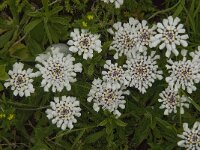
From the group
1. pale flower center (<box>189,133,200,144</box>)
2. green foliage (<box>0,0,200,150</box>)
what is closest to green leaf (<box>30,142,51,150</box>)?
green foliage (<box>0,0,200,150</box>)

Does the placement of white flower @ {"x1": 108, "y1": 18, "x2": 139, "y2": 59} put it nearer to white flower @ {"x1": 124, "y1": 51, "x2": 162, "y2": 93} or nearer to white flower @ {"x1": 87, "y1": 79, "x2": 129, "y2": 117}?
white flower @ {"x1": 124, "y1": 51, "x2": 162, "y2": 93}

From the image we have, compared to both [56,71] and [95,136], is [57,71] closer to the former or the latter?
[56,71]

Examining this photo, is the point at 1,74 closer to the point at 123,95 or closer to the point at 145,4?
the point at 123,95

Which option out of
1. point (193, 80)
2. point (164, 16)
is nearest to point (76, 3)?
point (164, 16)

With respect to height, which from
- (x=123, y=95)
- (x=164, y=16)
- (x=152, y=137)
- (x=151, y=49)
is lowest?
(x=152, y=137)

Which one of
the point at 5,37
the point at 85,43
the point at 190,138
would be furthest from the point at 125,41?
the point at 5,37

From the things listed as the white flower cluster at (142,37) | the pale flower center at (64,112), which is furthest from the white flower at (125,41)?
the pale flower center at (64,112)
